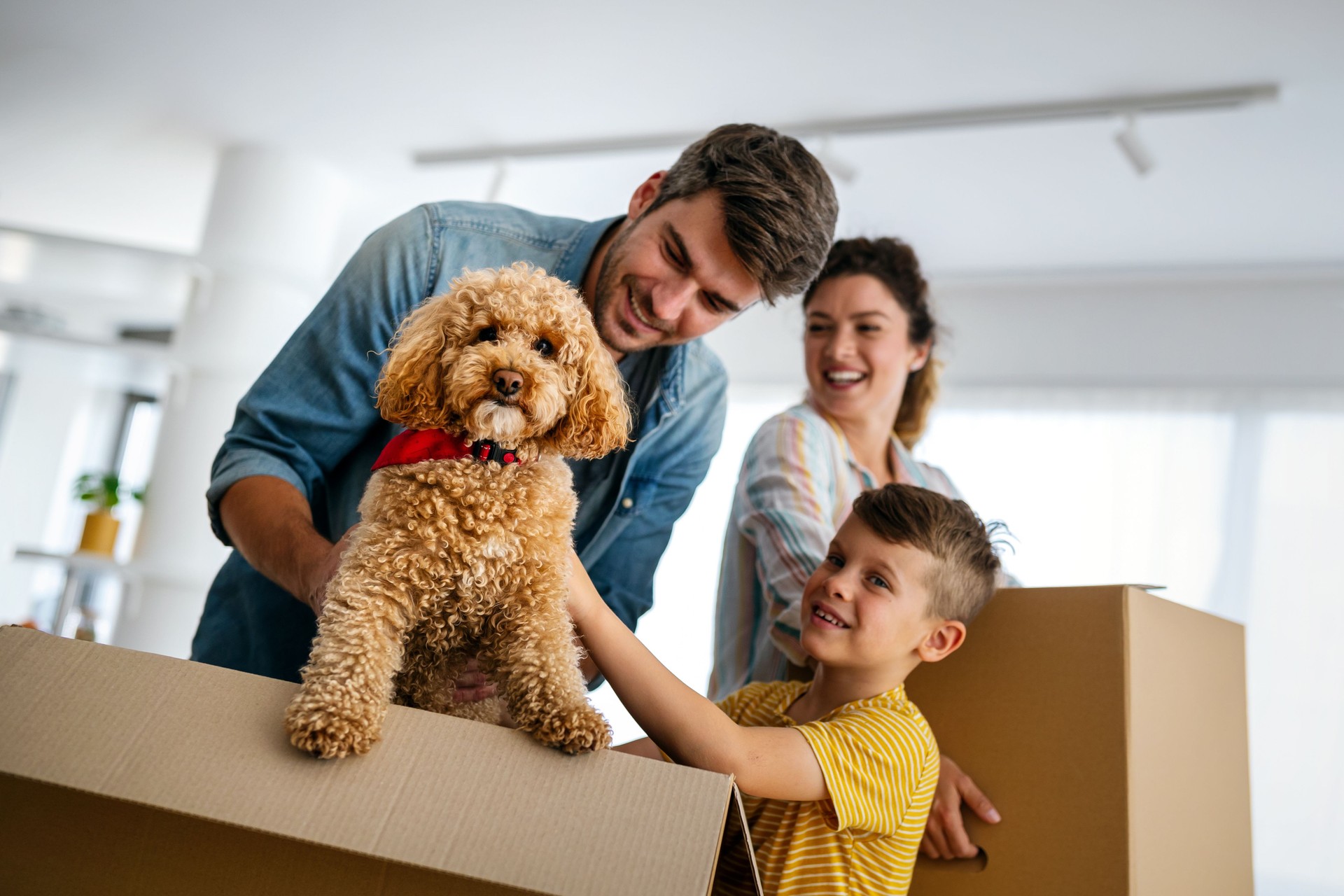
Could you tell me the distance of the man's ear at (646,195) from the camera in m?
1.33

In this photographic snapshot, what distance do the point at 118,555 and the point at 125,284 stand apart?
3.92 metres

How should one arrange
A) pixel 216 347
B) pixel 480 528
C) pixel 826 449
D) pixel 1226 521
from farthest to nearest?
pixel 1226 521, pixel 216 347, pixel 826 449, pixel 480 528

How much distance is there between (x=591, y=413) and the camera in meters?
0.95

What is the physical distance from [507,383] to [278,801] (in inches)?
15.0

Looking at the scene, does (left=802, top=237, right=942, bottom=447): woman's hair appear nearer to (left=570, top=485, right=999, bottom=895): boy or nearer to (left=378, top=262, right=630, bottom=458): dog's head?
(left=570, top=485, right=999, bottom=895): boy

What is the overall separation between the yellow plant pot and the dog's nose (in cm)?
445

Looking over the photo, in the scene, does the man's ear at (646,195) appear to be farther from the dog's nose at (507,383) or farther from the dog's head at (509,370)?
the dog's nose at (507,383)

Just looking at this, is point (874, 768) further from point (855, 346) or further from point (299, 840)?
point (855, 346)

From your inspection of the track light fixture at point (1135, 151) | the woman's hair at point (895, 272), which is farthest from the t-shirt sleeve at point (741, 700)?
the track light fixture at point (1135, 151)

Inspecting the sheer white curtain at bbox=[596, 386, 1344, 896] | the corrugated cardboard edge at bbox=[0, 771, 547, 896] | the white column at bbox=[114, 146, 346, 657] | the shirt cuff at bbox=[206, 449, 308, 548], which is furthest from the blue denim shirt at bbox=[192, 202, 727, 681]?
the sheer white curtain at bbox=[596, 386, 1344, 896]

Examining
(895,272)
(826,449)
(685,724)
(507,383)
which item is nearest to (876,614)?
(685,724)

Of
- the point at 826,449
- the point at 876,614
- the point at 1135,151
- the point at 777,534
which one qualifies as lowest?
the point at 876,614

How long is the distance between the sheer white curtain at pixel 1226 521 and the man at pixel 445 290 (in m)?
3.22

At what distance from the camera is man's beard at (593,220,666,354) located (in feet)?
4.08
